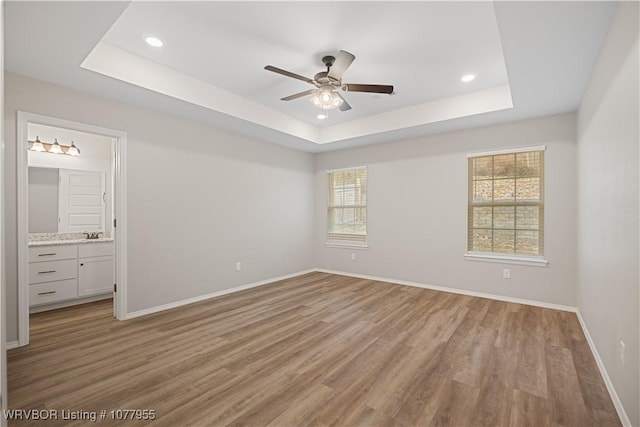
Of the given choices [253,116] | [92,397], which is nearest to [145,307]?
[92,397]

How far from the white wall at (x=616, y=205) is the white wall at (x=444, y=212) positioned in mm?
1001

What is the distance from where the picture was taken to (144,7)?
238cm

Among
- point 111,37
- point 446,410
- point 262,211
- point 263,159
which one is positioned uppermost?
point 111,37

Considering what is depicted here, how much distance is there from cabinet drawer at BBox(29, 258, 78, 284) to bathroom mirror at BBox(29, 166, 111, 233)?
943 millimetres

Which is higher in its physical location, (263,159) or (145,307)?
(263,159)

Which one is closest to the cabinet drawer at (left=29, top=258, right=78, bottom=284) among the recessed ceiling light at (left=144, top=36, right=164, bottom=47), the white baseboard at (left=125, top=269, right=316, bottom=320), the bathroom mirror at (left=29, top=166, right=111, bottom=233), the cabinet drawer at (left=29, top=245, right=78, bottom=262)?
the cabinet drawer at (left=29, top=245, right=78, bottom=262)

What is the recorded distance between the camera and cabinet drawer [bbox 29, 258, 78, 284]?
3.80 meters

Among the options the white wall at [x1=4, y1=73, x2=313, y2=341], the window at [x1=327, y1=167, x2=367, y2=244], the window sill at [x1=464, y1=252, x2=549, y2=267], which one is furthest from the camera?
the window at [x1=327, y1=167, x2=367, y2=244]

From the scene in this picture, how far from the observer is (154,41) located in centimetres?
285

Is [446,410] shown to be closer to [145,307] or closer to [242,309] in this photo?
[242,309]

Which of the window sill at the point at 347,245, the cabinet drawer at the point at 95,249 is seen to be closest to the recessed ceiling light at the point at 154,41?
the cabinet drawer at the point at 95,249

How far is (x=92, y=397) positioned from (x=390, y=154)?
16.2 ft

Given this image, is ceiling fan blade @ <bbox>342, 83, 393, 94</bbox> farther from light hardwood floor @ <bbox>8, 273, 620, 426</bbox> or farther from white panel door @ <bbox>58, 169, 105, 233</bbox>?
white panel door @ <bbox>58, 169, 105, 233</bbox>

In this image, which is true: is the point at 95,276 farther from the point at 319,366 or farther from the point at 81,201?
the point at 319,366
